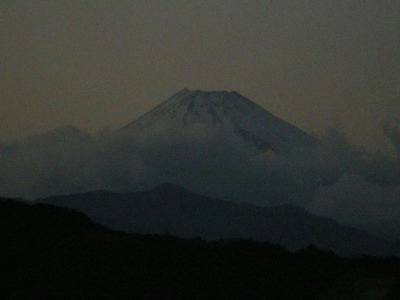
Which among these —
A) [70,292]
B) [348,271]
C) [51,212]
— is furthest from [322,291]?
[51,212]

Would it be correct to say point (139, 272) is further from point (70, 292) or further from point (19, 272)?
point (19, 272)

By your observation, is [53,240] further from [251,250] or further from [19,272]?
[251,250]

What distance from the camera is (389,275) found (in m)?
26.2

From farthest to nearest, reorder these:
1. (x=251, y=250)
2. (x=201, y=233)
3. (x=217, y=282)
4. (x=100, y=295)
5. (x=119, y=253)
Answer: (x=201, y=233)
(x=251, y=250)
(x=119, y=253)
(x=217, y=282)
(x=100, y=295)

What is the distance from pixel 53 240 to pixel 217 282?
8970 millimetres

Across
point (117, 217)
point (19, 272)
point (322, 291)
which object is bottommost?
point (117, 217)

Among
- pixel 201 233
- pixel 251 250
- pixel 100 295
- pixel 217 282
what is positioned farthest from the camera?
pixel 201 233

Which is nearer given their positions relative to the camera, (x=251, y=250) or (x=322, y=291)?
(x=322, y=291)

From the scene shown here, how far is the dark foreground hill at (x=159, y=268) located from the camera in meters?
25.7

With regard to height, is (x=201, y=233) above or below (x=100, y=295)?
below

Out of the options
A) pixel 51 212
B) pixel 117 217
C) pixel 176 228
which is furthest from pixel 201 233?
pixel 51 212

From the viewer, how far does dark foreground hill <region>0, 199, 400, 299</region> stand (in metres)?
25.7

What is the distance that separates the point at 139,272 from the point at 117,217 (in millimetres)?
172753

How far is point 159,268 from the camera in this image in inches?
1098
